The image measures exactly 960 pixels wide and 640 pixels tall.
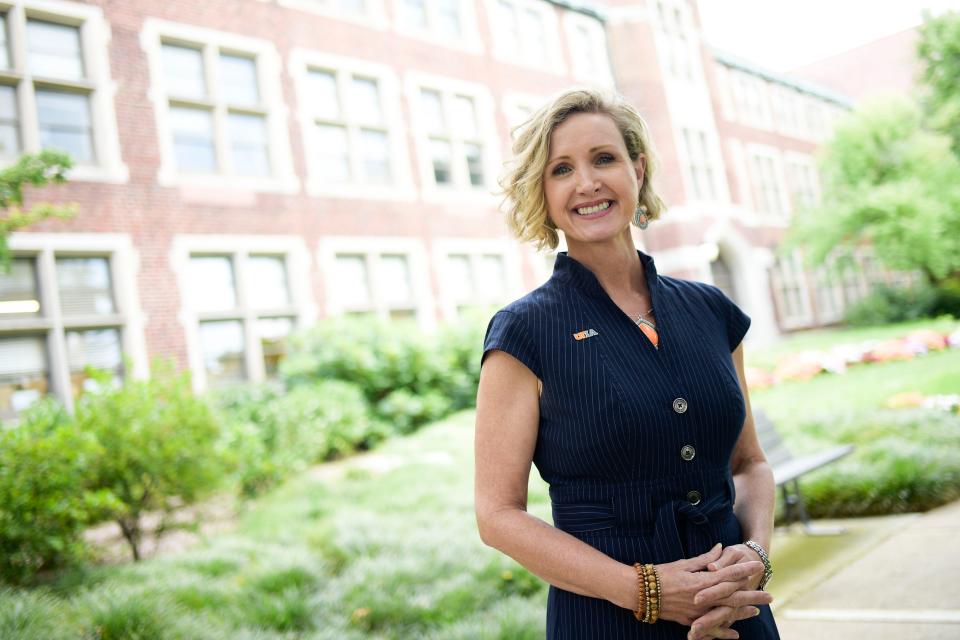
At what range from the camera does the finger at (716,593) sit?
3.89 feet

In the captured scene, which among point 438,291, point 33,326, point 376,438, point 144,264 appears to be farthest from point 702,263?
point 33,326

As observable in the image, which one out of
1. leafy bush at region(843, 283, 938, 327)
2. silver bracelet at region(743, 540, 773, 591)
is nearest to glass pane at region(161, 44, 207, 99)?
silver bracelet at region(743, 540, 773, 591)

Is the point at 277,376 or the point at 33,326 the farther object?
the point at 277,376

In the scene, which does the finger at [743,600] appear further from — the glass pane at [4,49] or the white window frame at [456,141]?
the white window frame at [456,141]

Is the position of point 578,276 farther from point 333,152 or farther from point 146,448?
point 333,152

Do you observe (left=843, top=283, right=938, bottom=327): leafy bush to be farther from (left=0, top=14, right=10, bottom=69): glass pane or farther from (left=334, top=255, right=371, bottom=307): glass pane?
(left=0, top=14, right=10, bottom=69): glass pane

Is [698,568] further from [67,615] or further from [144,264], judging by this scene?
[144,264]

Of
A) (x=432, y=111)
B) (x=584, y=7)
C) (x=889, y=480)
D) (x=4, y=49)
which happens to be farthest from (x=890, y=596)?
(x=584, y=7)

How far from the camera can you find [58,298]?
7395mm

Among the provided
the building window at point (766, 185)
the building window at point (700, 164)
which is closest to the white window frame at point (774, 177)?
the building window at point (766, 185)

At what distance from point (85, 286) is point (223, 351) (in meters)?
1.52

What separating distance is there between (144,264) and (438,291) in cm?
399

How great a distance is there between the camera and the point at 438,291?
35.8 feet

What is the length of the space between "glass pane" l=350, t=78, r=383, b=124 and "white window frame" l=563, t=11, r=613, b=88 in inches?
167
